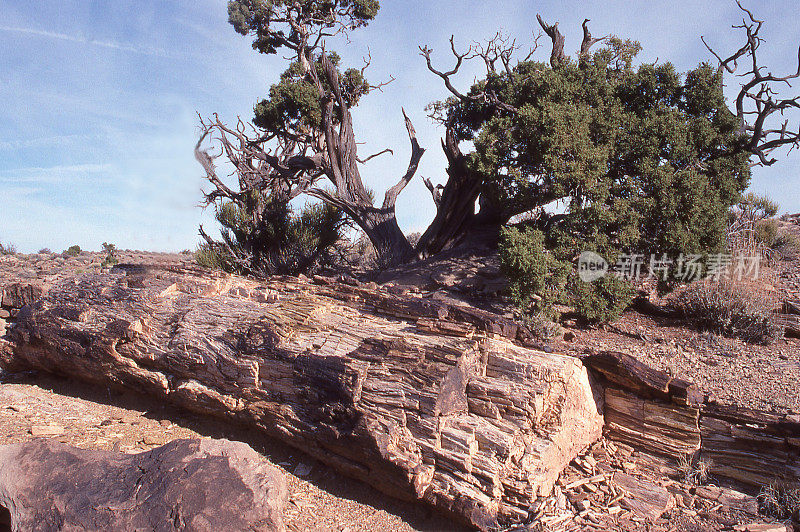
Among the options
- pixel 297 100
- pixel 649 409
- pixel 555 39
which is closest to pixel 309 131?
pixel 297 100

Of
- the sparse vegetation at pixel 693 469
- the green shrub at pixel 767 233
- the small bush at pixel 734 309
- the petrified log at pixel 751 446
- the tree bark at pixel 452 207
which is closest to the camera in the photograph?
the petrified log at pixel 751 446

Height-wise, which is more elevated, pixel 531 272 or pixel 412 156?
pixel 412 156

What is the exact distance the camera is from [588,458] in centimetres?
457

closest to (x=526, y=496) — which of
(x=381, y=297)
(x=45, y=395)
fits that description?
(x=381, y=297)

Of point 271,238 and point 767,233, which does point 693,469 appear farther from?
point 271,238

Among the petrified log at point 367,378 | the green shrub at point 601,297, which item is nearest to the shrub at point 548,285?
the green shrub at point 601,297

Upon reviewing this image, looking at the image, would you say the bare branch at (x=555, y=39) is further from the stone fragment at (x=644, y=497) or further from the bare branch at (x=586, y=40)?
the stone fragment at (x=644, y=497)

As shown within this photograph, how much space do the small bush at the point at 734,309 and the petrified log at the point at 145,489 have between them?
22.7ft

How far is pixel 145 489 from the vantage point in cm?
335

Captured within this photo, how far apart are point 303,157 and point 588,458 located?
1069cm

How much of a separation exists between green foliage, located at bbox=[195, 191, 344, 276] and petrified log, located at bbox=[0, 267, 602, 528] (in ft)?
19.2

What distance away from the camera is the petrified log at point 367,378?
13.0 ft

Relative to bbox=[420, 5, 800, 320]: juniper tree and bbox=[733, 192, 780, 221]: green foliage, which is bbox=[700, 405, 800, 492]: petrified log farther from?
bbox=[733, 192, 780, 221]: green foliage

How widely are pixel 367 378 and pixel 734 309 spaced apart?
6119mm
